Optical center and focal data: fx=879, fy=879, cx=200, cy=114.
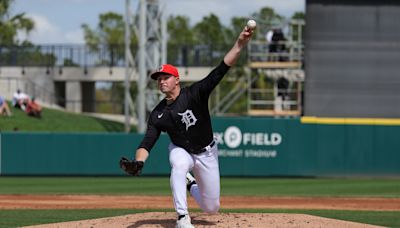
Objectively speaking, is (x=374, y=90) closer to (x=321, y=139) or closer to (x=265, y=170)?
(x=321, y=139)

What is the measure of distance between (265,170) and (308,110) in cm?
206

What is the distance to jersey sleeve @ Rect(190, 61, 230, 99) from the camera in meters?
8.79

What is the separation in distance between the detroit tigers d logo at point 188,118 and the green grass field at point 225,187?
4.58 metres

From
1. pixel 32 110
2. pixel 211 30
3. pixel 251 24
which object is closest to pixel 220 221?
pixel 251 24

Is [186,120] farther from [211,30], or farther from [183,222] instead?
[211,30]

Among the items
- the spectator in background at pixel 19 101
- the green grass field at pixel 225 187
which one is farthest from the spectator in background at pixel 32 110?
the green grass field at pixel 225 187

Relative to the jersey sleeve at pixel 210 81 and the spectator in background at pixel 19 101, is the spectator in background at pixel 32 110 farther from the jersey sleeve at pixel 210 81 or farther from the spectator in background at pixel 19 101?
the jersey sleeve at pixel 210 81

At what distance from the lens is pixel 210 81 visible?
8.91 m

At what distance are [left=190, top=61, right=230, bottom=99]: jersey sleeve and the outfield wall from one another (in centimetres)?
1445

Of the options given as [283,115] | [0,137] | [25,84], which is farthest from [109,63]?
[0,137]

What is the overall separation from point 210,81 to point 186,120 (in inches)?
19.6

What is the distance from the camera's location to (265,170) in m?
23.6

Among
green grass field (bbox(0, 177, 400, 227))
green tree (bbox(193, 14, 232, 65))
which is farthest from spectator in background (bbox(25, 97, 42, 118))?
green tree (bbox(193, 14, 232, 65))

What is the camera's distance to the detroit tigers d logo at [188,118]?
907 centimetres
